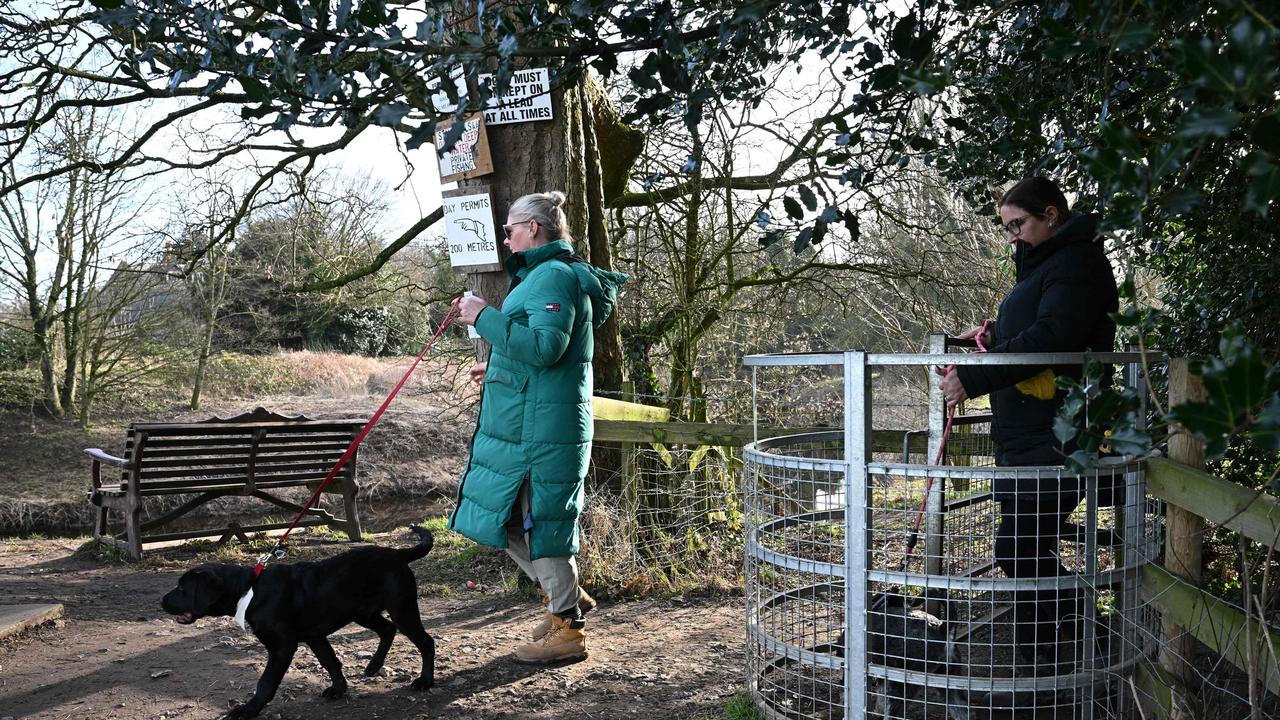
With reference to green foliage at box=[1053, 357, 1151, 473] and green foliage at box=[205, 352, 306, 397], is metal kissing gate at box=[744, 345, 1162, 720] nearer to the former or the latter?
green foliage at box=[1053, 357, 1151, 473]

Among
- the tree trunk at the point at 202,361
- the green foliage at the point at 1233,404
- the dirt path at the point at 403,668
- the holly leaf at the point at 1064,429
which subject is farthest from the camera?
the tree trunk at the point at 202,361

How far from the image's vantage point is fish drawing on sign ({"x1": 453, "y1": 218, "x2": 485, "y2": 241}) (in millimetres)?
5621

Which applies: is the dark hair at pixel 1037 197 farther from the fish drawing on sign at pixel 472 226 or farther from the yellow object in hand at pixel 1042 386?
the fish drawing on sign at pixel 472 226

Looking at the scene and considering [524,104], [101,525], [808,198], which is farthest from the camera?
[101,525]

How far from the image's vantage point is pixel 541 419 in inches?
164

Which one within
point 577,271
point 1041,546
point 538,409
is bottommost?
point 1041,546

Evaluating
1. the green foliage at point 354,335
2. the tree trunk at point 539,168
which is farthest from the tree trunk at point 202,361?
the tree trunk at point 539,168

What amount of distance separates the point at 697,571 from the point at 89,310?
1127 cm

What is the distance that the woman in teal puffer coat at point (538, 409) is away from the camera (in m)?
4.10

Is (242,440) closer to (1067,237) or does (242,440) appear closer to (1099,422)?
(1067,237)

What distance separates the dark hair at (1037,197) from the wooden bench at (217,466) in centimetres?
635

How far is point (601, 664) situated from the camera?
4.47 metres

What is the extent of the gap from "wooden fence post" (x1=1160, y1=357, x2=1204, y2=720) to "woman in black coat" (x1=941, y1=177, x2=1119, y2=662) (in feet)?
0.96

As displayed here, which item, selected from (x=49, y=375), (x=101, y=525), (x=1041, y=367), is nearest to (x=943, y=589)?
(x=1041, y=367)
